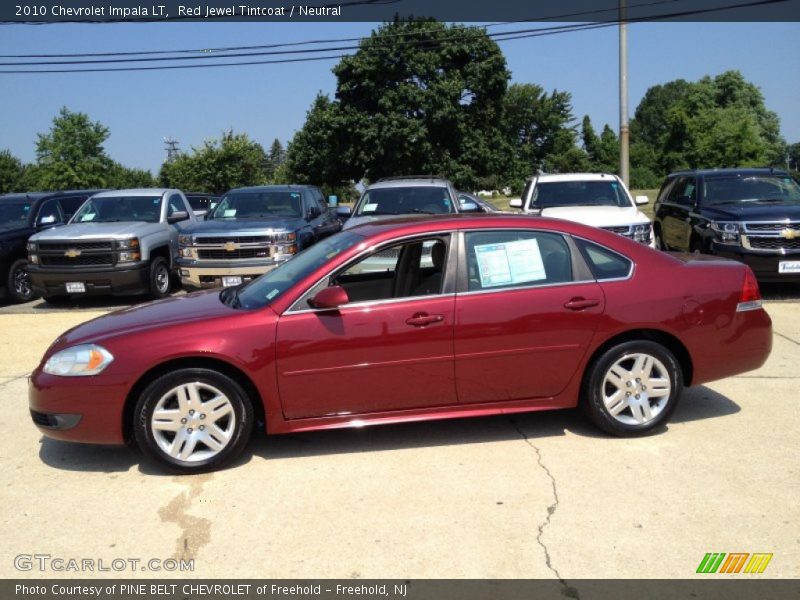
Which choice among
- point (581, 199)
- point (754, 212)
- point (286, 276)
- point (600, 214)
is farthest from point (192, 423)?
point (581, 199)

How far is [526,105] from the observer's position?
7356cm

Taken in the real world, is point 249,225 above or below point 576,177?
below

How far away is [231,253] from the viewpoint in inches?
428

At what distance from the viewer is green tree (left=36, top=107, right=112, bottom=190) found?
1567 inches

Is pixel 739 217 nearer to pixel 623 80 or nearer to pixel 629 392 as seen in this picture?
pixel 629 392

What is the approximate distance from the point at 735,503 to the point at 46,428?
4.06m

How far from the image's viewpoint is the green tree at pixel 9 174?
176ft

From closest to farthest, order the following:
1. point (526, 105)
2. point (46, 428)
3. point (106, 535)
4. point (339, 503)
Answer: point (106, 535) → point (339, 503) → point (46, 428) → point (526, 105)

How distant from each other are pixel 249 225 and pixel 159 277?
1980mm

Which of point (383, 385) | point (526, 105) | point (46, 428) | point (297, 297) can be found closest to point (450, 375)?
point (383, 385)

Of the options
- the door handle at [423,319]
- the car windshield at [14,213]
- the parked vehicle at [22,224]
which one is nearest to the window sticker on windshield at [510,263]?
the door handle at [423,319]

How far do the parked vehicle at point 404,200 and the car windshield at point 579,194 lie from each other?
137 centimetres
